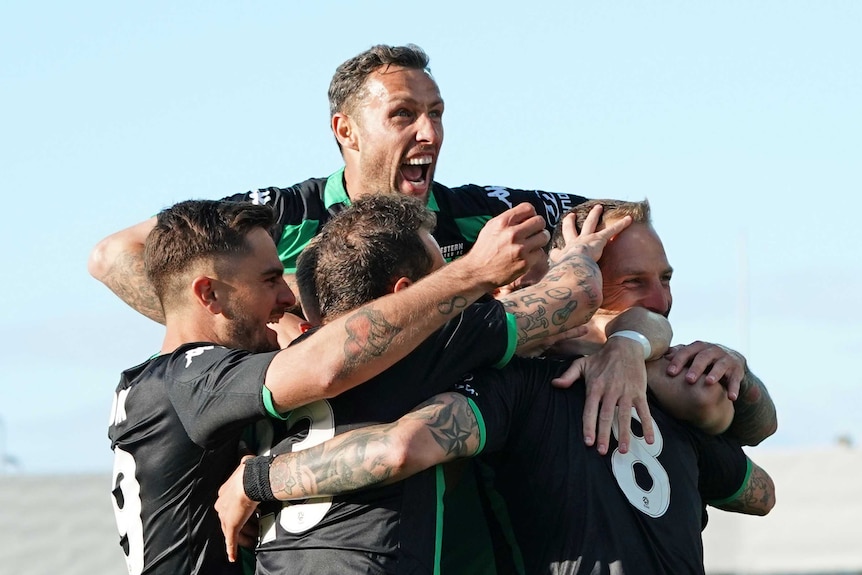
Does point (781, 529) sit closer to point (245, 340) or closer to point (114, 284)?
point (114, 284)

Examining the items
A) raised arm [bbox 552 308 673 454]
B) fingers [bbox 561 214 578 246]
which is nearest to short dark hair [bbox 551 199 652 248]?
fingers [bbox 561 214 578 246]

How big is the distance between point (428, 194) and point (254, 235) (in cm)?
237

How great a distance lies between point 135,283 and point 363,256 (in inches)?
113

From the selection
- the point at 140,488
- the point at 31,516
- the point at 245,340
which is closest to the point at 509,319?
the point at 245,340

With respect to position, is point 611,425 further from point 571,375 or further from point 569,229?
point 569,229

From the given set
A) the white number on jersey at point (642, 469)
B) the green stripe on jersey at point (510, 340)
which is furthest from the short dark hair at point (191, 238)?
the white number on jersey at point (642, 469)

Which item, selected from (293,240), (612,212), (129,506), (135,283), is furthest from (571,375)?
(135,283)

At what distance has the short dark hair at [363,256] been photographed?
16.7 ft

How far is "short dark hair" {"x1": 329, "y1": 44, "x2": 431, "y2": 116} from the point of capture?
808 centimetres

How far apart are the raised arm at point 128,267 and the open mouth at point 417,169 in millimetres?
1404

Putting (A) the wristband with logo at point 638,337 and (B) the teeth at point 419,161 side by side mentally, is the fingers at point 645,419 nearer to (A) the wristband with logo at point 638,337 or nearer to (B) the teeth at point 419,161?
(A) the wristband with logo at point 638,337

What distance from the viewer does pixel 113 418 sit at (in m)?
5.57

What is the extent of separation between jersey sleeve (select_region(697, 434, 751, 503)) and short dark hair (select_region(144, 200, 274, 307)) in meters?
2.02

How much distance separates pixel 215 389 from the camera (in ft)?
16.4
